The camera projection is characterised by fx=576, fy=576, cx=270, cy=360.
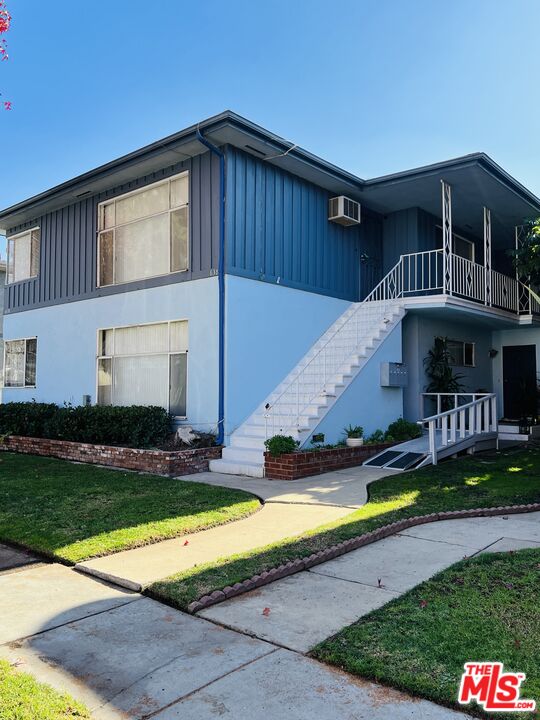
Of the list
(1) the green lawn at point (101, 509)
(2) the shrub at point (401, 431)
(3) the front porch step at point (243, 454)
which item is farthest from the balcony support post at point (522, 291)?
(1) the green lawn at point (101, 509)

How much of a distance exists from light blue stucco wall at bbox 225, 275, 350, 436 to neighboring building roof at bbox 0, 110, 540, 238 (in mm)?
2421

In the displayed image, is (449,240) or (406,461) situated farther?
(449,240)

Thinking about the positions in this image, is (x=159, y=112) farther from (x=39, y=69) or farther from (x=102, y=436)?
(x=102, y=436)

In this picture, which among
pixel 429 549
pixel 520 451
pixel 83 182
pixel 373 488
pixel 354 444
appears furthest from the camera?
pixel 83 182

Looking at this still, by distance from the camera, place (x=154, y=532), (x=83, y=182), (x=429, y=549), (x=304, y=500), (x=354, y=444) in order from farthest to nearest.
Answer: (x=83, y=182) → (x=354, y=444) → (x=304, y=500) → (x=154, y=532) → (x=429, y=549)

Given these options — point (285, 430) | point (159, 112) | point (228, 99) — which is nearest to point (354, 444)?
point (285, 430)

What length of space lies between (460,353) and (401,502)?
9.01 m

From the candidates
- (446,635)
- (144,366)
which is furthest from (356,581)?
(144,366)

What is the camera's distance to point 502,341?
1628 cm

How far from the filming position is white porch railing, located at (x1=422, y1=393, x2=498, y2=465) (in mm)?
9633

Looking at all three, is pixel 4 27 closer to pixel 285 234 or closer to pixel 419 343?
pixel 285 234

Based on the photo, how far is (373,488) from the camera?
7672 mm

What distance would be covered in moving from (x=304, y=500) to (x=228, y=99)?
289 inches

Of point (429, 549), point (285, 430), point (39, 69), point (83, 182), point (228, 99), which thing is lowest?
point (429, 549)
